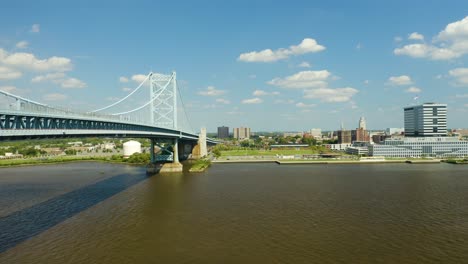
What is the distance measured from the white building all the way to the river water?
39.0 m

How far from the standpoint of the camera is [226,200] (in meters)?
27.0

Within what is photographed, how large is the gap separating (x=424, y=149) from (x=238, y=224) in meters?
68.2

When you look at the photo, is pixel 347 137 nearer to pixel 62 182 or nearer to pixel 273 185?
pixel 273 185

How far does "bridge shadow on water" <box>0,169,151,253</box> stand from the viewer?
18500 mm

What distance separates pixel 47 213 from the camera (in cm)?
2331

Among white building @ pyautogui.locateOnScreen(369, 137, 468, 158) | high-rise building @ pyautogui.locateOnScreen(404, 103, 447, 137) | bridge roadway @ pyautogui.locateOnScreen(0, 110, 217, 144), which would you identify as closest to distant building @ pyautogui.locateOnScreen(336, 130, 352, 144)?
high-rise building @ pyautogui.locateOnScreen(404, 103, 447, 137)

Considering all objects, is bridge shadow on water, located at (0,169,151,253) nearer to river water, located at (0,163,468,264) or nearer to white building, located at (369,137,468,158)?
river water, located at (0,163,468,264)

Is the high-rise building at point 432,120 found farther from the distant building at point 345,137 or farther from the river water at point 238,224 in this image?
the river water at point 238,224

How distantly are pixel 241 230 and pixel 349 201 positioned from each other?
11.6m

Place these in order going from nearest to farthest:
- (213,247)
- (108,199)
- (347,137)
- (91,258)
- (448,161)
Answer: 1. (91,258)
2. (213,247)
3. (108,199)
4. (448,161)
5. (347,137)

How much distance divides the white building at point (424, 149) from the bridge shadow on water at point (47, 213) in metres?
59.0

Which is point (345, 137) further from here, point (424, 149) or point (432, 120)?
point (424, 149)

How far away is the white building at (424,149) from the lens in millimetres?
71812

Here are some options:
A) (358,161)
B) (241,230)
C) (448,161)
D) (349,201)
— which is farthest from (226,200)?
(448,161)
